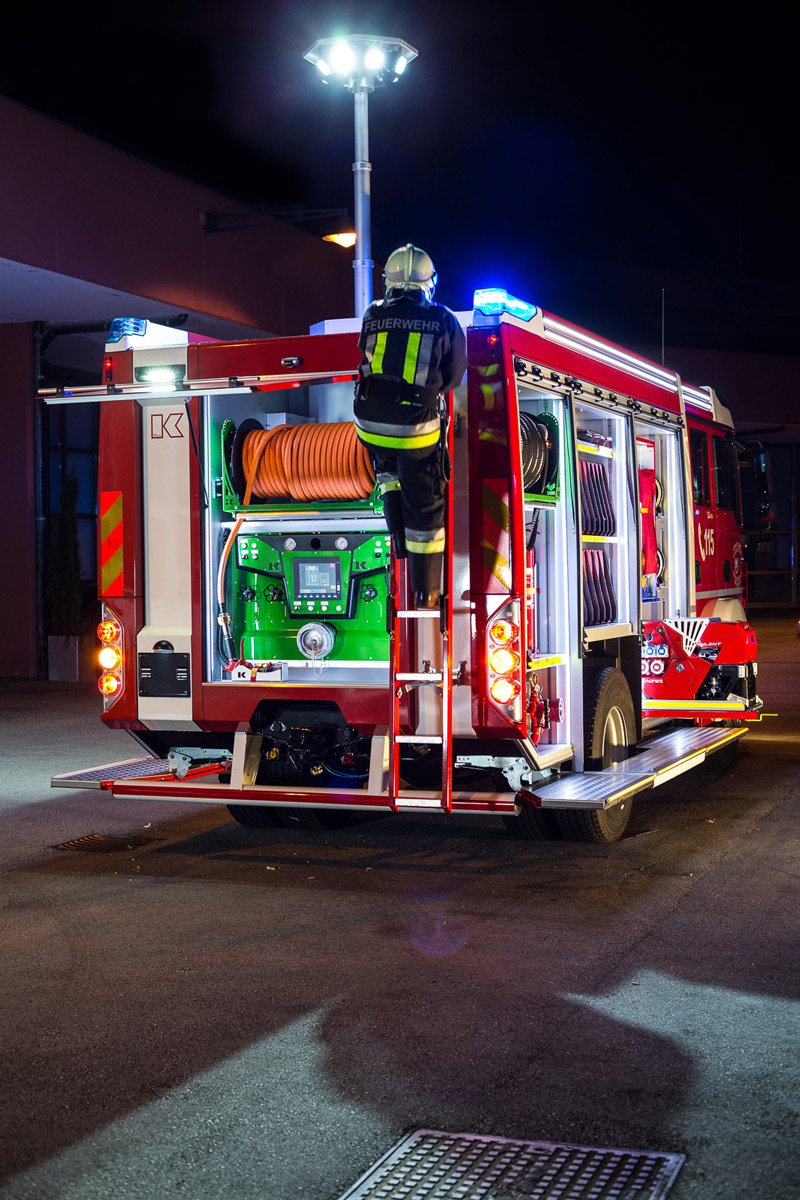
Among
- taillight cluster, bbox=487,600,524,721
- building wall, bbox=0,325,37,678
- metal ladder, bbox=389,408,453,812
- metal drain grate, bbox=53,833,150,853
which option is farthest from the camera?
building wall, bbox=0,325,37,678

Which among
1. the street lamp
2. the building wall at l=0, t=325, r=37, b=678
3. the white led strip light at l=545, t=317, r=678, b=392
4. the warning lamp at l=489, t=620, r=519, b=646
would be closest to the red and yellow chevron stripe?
the warning lamp at l=489, t=620, r=519, b=646

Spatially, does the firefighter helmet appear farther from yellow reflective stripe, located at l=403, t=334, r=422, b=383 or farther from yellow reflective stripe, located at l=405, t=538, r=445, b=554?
yellow reflective stripe, located at l=405, t=538, r=445, b=554

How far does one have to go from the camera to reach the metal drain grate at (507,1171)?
11.3 ft

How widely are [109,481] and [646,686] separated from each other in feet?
15.2

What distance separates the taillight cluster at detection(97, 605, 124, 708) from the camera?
7.68 m

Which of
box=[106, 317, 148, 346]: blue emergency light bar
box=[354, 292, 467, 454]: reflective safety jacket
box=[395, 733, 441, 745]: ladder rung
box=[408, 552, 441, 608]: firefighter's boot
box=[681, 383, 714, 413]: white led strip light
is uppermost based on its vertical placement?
box=[681, 383, 714, 413]: white led strip light

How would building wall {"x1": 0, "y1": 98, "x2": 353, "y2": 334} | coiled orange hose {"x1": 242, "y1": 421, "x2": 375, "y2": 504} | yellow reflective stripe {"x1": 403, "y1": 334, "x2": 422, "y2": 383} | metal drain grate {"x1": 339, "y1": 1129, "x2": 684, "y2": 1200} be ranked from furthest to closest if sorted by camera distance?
1. building wall {"x1": 0, "y1": 98, "x2": 353, "y2": 334}
2. coiled orange hose {"x1": 242, "y1": 421, "x2": 375, "y2": 504}
3. yellow reflective stripe {"x1": 403, "y1": 334, "x2": 422, "y2": 383}
4. metal drain grate {"x1": 339, "y1": 1129, "x2": 684, "y2": 1200}

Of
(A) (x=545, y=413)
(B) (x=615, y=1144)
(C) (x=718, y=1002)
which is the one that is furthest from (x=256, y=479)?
(B) (x=615, y=1144)

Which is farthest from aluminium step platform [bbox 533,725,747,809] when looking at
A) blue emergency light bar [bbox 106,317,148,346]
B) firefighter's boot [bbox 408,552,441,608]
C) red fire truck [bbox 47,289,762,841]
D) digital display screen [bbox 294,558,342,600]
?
blue emergency light bar [bbox 106,317,148,346]

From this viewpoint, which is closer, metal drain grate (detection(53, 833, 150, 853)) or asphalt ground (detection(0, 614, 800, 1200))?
asphalt ground (detection(0, 614, 800, 1200))

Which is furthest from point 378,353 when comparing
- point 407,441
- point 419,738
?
point 419,738

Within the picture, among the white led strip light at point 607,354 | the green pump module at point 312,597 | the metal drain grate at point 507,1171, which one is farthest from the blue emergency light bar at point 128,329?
the metal drain grate at point 507,1171

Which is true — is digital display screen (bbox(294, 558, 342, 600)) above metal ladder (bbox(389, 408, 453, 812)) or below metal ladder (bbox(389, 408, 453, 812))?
above

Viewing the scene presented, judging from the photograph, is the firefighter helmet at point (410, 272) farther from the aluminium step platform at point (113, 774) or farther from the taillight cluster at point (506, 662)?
the aluminium step platform at point (113, 774)
